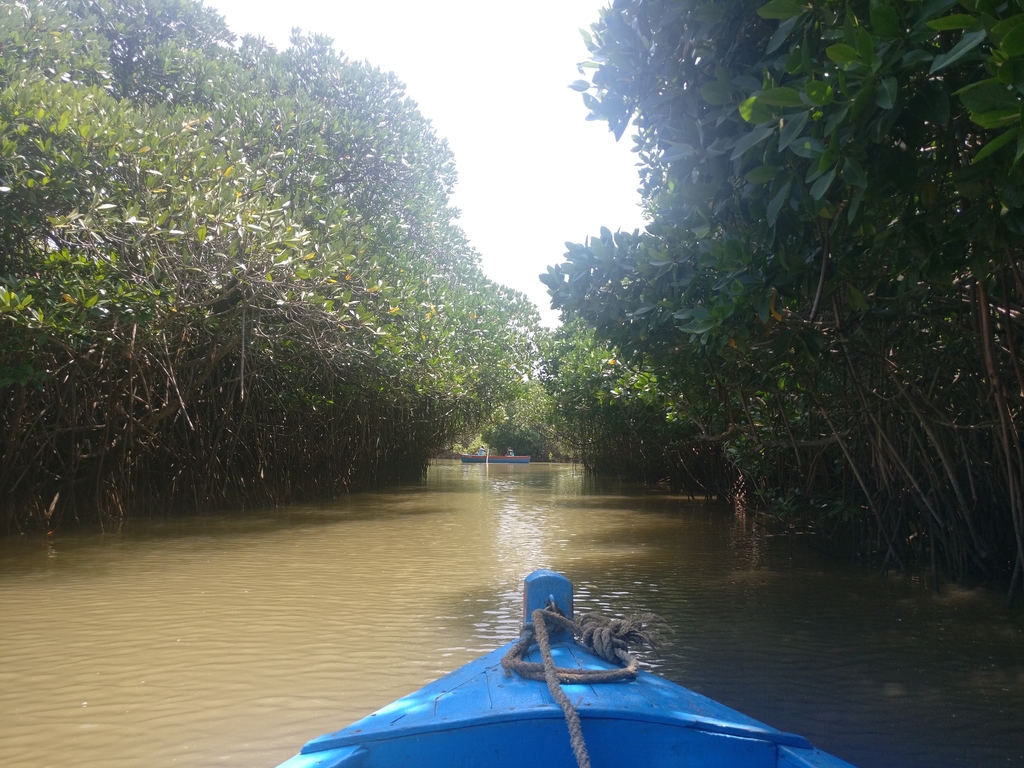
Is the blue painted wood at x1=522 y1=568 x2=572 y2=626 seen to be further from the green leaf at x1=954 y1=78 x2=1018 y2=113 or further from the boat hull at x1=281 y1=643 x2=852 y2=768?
the green leaf at x1=954 y1=78 x2=1018 y2=113

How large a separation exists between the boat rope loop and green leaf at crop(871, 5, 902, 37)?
1844 millimetres

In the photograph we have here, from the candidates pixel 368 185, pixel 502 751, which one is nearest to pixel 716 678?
pixel 502 751

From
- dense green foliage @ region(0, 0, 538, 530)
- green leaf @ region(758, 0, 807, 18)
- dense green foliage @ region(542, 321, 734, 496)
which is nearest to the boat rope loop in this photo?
green leaf @ region(758, 0, 807, 18)

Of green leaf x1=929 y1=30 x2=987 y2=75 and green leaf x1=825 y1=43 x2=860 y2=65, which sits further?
green leaf x1=825 y1=43 x2=860 y2=65

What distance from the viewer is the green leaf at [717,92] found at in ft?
10.3

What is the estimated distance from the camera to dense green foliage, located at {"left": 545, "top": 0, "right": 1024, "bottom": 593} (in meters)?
2.31

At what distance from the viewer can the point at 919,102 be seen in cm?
243

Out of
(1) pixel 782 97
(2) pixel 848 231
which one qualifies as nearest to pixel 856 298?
(2) pixel 848 231

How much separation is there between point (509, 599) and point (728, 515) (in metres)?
6.95

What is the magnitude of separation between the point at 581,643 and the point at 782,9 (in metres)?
2.03

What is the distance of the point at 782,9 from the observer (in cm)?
238

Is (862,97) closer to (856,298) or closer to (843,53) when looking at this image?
(843,53)

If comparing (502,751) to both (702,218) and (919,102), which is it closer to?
(919,102)

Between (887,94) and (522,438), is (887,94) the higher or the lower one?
the higher one
